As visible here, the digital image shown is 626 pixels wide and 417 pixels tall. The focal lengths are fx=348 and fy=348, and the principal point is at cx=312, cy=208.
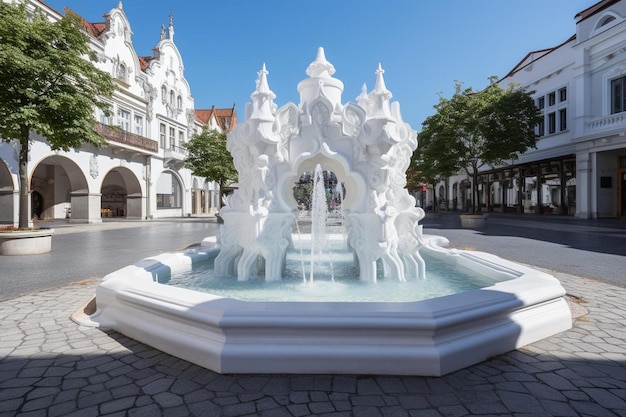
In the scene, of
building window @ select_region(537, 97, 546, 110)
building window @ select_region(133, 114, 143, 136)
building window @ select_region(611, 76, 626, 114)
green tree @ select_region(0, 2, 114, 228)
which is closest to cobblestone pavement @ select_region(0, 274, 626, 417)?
green tree @ select_region(0, 2, 114, 228)

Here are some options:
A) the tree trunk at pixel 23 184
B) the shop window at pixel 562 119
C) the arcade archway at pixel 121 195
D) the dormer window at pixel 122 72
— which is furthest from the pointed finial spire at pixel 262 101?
the shop window at pixel 562 119

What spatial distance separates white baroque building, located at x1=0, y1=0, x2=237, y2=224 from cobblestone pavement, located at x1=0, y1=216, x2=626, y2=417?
16064mm

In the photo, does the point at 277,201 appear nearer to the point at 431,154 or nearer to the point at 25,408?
the point at 25,408

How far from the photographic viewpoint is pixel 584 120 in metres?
21.5

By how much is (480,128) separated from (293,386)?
19.0 m

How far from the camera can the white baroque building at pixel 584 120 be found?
64.8 ft

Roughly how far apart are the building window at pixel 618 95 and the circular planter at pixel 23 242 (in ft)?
91.4

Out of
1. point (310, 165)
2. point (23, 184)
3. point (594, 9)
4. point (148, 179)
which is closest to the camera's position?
point (310, 165)

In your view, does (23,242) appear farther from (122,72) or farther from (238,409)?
(122,72)

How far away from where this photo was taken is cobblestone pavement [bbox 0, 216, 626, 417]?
247 cm

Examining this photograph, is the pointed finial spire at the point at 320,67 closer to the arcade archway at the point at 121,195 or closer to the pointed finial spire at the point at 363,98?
the pointed finial spire at the point at 363,98

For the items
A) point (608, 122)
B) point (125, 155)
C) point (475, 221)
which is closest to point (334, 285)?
point (475, 221)

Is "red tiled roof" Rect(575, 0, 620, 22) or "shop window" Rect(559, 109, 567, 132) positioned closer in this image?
"red tiled roof" Rect(575, 0, 620, 22)

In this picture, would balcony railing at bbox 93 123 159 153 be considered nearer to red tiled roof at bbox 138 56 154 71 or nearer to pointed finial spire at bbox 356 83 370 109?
red tiled roof at bbox 138 56 154 71
